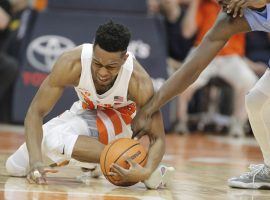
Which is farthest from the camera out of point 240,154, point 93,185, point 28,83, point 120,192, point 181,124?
point 181,124

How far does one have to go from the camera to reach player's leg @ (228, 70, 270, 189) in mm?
5387

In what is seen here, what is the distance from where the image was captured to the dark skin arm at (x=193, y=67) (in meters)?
5.12

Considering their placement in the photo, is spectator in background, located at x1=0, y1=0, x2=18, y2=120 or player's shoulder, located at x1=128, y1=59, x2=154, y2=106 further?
spectator in background, located at x1=0, y1=0, x2=18, y2=120

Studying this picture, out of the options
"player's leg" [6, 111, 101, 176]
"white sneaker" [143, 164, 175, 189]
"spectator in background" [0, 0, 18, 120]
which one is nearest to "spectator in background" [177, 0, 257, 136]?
"spectator in background" [0, 0, 18, 120]

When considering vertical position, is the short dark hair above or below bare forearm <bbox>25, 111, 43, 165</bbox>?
above

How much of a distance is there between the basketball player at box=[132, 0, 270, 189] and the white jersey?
0.16 meters

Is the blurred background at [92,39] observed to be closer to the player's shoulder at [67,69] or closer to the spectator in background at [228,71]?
the spectator in background at [228,71]

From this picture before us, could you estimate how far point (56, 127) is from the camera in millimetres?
5355

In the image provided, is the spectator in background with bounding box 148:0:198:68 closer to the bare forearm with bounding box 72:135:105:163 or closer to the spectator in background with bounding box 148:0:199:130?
the spectator in background with bounding box 148:0:199:130

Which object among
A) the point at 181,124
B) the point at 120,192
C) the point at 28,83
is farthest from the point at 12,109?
the point at 120,192

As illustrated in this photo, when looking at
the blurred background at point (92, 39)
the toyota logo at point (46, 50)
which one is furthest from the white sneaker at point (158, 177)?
the toyota logo at point (46, 50)

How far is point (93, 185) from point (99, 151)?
0.23m

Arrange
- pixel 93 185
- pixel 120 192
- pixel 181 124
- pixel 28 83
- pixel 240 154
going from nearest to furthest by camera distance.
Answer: pixel 120 192, pixel 93 185, pixel 240 154, pixel 28 83, pixel 181 124

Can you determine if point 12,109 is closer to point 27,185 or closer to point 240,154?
point 240,154
